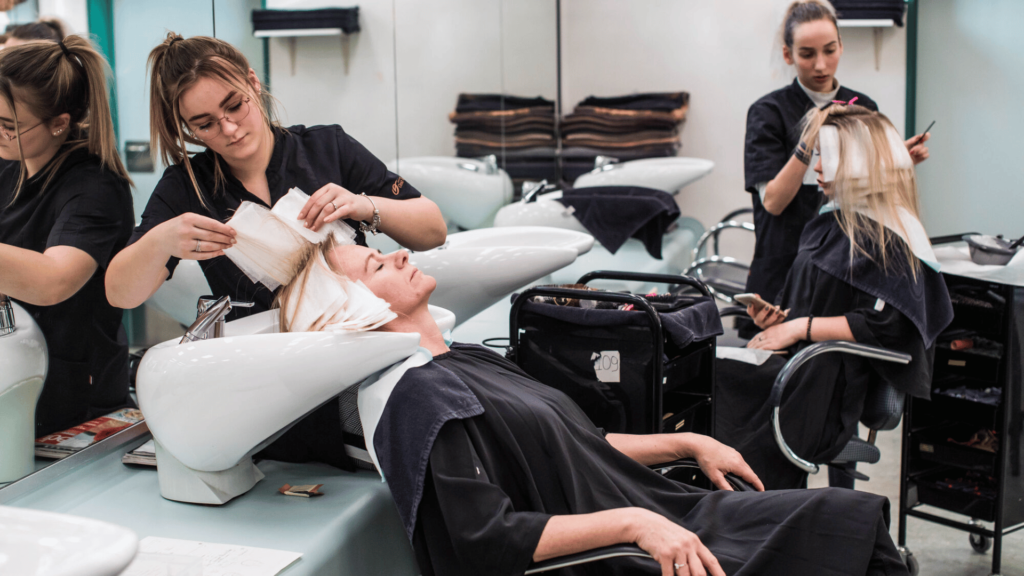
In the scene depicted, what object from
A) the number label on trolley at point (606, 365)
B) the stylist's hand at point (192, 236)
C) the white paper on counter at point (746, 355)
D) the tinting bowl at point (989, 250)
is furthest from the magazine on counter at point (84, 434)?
the tinting bowl at point (989, 250)

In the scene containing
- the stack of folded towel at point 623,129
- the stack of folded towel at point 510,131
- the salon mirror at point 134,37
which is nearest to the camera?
the salon mirror at point 134,37

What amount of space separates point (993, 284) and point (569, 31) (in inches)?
120

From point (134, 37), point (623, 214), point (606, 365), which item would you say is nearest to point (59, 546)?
point (134, 37)

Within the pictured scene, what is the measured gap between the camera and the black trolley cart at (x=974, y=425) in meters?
2.15

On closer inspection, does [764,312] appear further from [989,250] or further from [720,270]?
[720,270]

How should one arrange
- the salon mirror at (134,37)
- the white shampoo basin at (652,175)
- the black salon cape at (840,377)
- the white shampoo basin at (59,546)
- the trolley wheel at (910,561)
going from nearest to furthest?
1. the white shampoo basin at (59,546)
2. the salon mirror at (134,37)
3. the black salon cape at (840,377)
4. the trolley wheel at (910,561)
5. the white shampoo basin at (652,175)

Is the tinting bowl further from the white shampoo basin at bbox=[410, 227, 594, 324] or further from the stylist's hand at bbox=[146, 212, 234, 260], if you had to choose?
the stylist's hand at bbox=[146, 212, 234, 260]

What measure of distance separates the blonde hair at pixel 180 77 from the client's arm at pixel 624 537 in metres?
0.91

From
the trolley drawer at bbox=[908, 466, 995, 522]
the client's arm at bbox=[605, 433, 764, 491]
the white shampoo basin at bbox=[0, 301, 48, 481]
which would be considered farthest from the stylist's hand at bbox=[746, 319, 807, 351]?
the white shampoo basin at bbox=[0, 301, 48, 481]

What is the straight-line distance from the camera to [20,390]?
1312mm

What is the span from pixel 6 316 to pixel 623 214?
7.91 ft

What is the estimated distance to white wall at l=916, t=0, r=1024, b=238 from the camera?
3621 millimetres

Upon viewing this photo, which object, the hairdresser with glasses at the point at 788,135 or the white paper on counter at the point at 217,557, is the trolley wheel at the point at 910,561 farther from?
the white paper on counter at the point at 217,557

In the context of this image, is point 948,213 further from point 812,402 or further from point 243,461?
point 243,461
